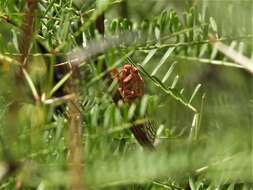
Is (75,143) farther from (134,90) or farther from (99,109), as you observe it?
(134,90)

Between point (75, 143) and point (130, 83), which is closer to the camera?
point (75, 143)

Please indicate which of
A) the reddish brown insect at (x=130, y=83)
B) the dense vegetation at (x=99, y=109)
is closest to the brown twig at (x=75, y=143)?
the dense vegetation at (x=99, y=109)

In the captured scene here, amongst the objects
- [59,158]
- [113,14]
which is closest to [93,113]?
[59,158]

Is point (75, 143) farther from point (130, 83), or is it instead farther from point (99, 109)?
point (130, 83)

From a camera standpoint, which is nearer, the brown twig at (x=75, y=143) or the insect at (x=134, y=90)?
the brown twig at (x=75, y=143)

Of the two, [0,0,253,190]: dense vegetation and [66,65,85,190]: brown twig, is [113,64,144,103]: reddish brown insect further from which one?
[66,65,85,190]: brown twig

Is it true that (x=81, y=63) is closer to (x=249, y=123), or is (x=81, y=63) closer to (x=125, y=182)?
(x=125, y=182)

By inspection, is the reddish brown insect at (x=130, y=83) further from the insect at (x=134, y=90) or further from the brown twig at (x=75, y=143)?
the brown twig at (x=75, y=143)


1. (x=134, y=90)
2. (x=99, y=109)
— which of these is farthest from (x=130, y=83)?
(x=99, y=109)

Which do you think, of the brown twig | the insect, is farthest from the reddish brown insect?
the brown twig

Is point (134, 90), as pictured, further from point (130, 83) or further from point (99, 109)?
point (99, 109)
